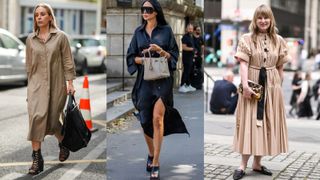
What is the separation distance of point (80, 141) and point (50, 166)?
0.51m

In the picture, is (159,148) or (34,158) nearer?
(159,148)

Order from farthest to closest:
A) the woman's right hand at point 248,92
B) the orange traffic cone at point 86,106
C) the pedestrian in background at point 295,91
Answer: the pedestrian in background at point 295,91
the orange traffic cone at point 86,106
the woman's right hand at point 248,92

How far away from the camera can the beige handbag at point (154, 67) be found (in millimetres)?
3785

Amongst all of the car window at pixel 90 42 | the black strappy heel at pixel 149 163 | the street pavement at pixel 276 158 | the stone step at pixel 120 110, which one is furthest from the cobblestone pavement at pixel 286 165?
the car window at pixel 90 42

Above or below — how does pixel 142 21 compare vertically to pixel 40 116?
above

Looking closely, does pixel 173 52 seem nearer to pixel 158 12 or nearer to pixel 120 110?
pixel 158 12

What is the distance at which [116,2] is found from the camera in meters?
3.91

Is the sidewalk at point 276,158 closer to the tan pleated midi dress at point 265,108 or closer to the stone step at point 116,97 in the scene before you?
the tan pleated midi dress at point 265,108

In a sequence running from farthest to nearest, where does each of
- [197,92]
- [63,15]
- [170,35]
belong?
[63,15] → [197,92] → [170,35]

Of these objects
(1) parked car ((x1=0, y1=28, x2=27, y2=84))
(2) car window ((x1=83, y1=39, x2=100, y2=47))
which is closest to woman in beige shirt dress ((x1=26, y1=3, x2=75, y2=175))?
(1) parked car ((x1=0, y1=28, x2=27, y2=84))

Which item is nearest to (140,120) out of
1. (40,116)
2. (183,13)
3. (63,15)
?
(183,13)

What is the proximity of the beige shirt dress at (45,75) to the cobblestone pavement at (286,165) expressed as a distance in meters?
1.63

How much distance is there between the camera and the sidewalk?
225 inches

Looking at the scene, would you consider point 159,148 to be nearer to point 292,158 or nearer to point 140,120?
point 140,120
